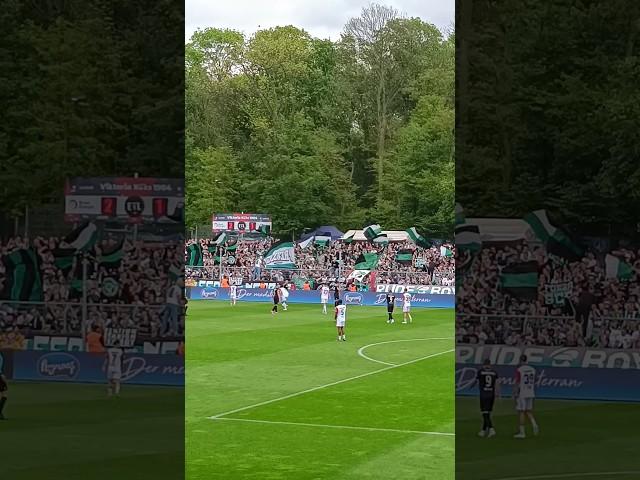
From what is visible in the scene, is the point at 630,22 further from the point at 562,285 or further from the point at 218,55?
the point at 218,55

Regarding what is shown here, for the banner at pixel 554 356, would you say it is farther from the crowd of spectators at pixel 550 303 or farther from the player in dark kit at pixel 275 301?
the player in dark kit at pixel 275 301

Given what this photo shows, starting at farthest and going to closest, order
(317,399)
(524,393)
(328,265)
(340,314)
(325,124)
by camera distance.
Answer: (325,124) < (328,265) < (340,314) < (317,399) < (524,393)

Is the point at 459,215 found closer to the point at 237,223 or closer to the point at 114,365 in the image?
the point at 114,365

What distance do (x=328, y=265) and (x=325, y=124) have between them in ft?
38.6

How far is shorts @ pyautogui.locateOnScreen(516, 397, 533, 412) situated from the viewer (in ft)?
30.8

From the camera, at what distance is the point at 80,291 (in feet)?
33.4

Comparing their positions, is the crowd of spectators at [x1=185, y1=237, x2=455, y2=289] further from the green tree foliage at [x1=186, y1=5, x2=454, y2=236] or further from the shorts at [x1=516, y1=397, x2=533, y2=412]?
the shorts at [x1=516, y1=397, x2=533, y2=412]

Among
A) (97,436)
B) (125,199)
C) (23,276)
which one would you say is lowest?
(97,436)

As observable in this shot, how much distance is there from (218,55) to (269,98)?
480cm

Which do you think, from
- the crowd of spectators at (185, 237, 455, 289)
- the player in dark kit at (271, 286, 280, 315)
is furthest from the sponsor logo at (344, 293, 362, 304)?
the player in dark kit at (271, 286, 280, 315)

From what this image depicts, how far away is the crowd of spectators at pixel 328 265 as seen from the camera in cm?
4444

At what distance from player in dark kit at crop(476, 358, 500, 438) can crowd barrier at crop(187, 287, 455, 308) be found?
3138cm

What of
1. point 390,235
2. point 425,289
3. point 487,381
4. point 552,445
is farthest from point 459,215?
point 390,235

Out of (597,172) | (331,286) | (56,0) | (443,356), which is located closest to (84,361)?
(56,0)
